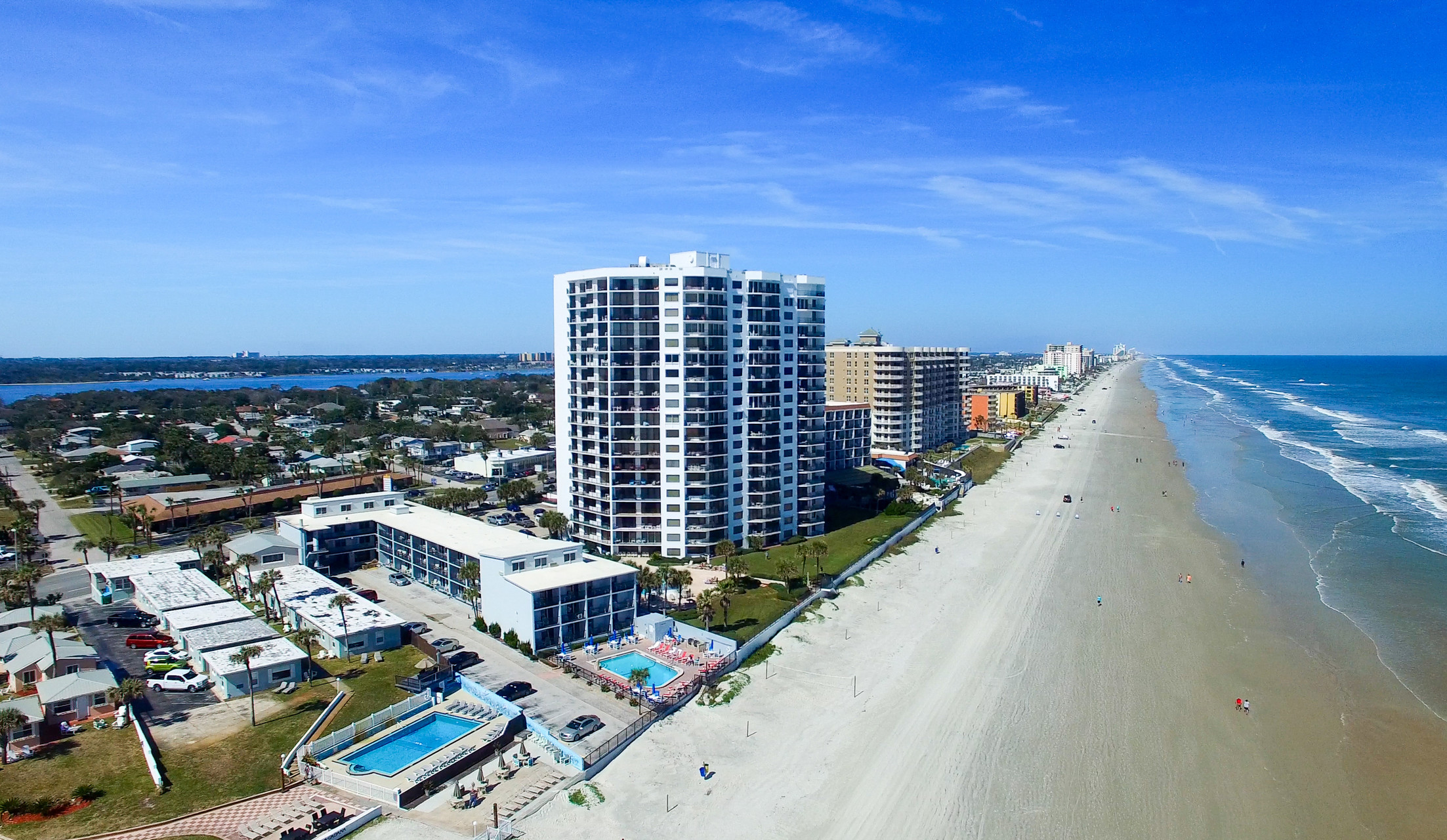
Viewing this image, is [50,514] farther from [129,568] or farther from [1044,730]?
[1044,730]

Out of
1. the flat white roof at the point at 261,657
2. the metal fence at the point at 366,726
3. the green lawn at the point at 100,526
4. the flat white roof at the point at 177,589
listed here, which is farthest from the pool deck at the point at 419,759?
the green lawn at the point at 100,526

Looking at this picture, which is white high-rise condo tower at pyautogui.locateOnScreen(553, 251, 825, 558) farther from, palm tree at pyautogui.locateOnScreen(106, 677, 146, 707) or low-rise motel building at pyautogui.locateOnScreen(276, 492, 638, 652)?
palm tree at pyautogui.locateOnScreen(106, 677, 146, 707)

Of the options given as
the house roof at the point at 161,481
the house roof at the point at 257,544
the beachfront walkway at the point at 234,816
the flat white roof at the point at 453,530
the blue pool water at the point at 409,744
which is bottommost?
the beachfront walkway at the point at 234,816

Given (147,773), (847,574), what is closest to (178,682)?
(147,773)

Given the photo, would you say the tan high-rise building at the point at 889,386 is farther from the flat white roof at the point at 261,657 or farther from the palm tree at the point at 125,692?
the palm tree at the point at 125,692

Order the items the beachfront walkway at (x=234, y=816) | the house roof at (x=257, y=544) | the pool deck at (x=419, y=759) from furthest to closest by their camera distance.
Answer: the house roof at (x=257, y=544), the pool deck at (x=419, y=759), the beachfront walkway at (x=234, y=816)

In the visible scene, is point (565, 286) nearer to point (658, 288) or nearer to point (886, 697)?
point (658, 288)

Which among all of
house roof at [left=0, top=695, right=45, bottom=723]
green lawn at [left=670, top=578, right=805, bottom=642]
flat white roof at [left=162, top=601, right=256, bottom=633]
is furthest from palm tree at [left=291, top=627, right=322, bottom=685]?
green lawn at [left=670, top=578, right=805, bottom=642]
